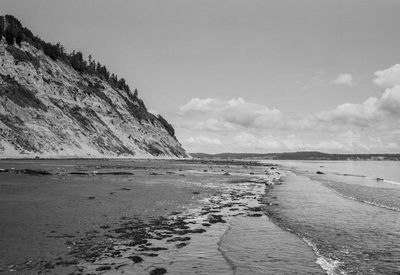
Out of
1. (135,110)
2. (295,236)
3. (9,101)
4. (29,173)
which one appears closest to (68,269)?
(295,236)

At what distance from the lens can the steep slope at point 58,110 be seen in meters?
58.5

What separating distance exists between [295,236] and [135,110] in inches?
4191

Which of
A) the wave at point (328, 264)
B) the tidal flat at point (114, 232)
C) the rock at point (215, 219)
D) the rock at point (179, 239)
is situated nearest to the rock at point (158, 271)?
the tidal flat at point (114, 232)

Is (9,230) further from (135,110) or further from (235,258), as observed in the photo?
(135,110)

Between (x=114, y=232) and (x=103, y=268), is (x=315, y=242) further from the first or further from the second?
(x=103, y=268)

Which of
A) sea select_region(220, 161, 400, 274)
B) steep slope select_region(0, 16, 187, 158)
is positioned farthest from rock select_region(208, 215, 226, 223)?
steep slope select_region(0, 16, 187, 158)

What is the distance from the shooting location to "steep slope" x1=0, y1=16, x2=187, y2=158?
192 feet

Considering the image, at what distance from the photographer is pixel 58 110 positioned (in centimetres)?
7206

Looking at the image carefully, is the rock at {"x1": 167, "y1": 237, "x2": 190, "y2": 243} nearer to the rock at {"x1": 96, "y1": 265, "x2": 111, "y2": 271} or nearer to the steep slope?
the rock at {"x1": 96, "y1": 265, "x2": 111, "y2": 271}

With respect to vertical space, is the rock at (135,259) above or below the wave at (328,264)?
above

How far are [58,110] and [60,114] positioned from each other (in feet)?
3.58

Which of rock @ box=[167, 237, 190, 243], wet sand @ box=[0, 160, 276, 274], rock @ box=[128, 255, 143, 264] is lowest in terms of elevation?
rock @ box=[167, 237, 190, 243]

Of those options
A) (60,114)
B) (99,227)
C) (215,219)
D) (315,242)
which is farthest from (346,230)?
(60,114)

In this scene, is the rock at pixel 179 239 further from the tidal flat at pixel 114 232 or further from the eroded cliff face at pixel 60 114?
the eroded cliff face at pixel 60 114
